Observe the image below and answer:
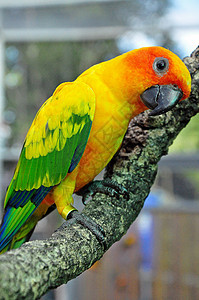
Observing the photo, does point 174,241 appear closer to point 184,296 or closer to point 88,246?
point 184,296

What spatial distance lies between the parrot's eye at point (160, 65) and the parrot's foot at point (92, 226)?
26cm

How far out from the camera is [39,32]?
2.67 ft

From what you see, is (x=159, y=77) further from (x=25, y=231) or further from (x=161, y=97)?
(x=25, y=231)

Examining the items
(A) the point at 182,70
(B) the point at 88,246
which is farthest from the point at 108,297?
(A) the point at 182,70

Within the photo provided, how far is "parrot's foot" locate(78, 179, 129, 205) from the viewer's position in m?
0.64

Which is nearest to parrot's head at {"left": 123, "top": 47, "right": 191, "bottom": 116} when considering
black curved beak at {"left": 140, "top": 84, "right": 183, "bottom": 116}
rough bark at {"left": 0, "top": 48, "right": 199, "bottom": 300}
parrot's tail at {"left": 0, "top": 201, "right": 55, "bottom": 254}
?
black curved beak at {"left": 140, "top": 84, "right": 183, "bottom": 116}

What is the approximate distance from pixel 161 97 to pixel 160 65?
0.05 meters

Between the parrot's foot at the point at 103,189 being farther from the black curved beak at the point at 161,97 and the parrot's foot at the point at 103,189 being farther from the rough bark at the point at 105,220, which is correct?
the black curved beak at the point at 161,97

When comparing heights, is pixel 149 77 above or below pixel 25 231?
above

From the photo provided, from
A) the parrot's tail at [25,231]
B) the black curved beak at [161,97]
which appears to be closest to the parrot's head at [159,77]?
the black curved beak at [161,97]

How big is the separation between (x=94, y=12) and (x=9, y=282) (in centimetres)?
76

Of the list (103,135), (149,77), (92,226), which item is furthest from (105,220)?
(149,77)

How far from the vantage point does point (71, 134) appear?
597 millimetres

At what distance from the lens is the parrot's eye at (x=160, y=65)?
0.53m
